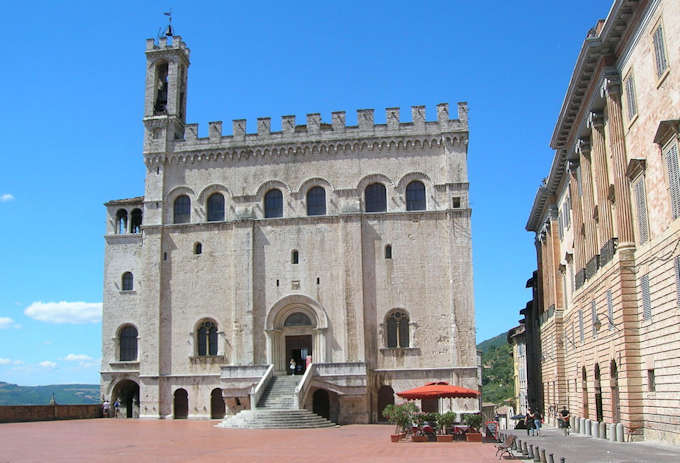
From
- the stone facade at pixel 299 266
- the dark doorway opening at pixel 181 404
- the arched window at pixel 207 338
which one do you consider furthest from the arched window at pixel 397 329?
the dark doorway opening at pixel 181 404

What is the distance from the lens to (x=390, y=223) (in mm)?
43656

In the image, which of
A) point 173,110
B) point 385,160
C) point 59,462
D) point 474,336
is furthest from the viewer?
point 173,110

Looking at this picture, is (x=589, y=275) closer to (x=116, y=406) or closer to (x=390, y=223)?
(x=390, y=223)

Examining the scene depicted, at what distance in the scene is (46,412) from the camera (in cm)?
4269

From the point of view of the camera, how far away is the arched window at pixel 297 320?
43.8 meters

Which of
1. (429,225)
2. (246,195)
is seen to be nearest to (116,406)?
(246,195)

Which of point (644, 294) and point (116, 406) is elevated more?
point (644, 294)

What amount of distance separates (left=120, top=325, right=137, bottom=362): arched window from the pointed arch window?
458 inches

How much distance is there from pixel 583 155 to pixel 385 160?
16.5 metres

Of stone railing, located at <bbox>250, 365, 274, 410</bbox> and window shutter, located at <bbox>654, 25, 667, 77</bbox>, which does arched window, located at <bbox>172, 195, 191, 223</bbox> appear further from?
window shutter, located at <bbox>654, 25, 667, 77</bbox>

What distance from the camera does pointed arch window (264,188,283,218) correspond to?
4534 cm

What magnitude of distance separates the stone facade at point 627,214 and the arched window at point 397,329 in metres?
11.8

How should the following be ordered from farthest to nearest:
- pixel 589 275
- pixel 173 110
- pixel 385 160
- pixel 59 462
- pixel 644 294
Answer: pixel 173 110 < pixel 385 160 < pixel 589 275 < pixel 644 294 < pixel 59 462

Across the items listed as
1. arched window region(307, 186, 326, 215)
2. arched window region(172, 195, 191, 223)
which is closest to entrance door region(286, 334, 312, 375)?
arched window region(307, 186, 326, 215)
